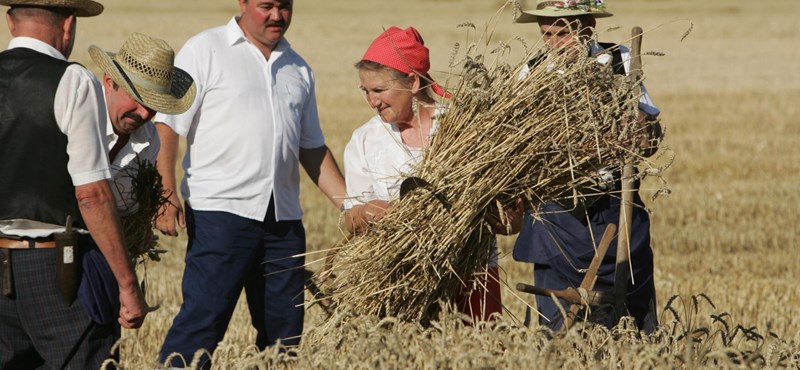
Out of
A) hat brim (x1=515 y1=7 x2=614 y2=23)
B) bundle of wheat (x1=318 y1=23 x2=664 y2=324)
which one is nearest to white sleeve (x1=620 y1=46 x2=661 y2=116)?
hat brim (x1=515 y1=7 x2=614 y2=23)

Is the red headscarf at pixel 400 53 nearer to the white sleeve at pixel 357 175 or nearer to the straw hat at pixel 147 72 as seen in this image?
the white sleeve at pixel 357 175

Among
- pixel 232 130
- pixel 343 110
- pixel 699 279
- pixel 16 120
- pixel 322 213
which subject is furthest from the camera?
A: pixel 343 110

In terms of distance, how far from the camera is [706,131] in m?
15.2

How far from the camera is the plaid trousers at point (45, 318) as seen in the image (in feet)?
12.7

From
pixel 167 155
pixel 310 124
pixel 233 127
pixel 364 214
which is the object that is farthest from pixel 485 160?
pixel 167 155

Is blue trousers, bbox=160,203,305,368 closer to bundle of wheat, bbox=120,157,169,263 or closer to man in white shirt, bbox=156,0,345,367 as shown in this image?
man in white shirt, bbox=156,0,345,367

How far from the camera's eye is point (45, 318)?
387cm

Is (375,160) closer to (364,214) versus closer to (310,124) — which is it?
(364,214)

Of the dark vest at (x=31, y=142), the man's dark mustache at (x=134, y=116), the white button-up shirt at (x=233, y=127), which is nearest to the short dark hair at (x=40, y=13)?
the dark vest at (x=31, y=142)

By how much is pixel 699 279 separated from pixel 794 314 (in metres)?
1.00

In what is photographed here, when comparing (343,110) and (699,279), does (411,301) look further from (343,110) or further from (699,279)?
(343,110)

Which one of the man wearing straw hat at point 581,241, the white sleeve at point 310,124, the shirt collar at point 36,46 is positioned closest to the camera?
the shirt collar at point 36,46

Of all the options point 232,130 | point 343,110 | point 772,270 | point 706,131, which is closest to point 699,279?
point 772,270

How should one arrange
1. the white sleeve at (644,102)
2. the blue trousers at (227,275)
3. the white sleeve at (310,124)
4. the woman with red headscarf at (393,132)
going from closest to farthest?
the woman with red headscarf at (393,132), the white sleeve at (644,102), the blue trousers at (227,275), the white sleeve at (310,124)
